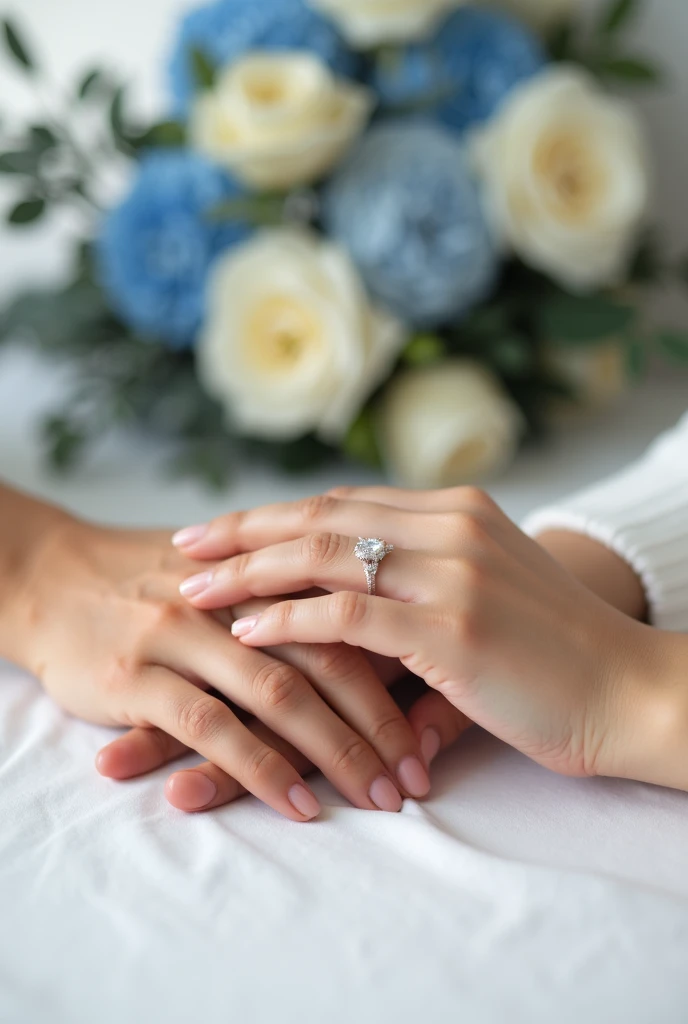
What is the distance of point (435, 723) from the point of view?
0.70m

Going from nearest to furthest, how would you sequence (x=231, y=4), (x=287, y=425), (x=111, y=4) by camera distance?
(x=287, y=425), (x=231, y=4), (x=111, y=4)

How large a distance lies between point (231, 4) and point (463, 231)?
0.44 m

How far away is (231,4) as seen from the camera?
4.28ft

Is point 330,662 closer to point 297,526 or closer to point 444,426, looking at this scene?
point 297,526

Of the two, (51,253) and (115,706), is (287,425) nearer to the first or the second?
(115,706)

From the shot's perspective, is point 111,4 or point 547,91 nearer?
point 547,91

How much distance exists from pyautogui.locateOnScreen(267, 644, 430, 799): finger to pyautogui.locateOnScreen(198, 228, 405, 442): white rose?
1.68ft

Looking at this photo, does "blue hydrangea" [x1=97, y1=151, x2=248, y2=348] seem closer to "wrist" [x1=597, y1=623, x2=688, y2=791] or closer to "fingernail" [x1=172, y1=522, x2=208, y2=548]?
"fingernail" [x1=172, y1=522, x2=208, y2=548]

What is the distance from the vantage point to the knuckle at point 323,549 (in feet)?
2.22

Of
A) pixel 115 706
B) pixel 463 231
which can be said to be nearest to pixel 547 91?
pixel 463 231

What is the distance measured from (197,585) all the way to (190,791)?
6.1 inches

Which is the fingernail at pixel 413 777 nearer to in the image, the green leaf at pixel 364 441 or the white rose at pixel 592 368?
the green leaf at pixel 364 441

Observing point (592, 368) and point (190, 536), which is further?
point (592, 368)

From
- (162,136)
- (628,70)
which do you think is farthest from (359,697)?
(628,70)
